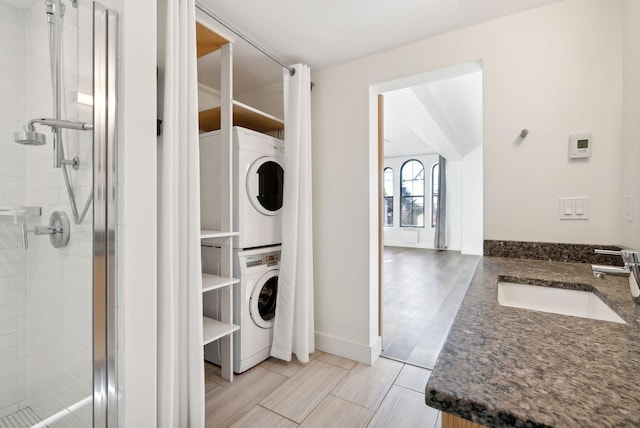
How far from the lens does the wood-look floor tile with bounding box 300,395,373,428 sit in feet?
5.24

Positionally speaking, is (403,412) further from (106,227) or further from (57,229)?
(57,229)

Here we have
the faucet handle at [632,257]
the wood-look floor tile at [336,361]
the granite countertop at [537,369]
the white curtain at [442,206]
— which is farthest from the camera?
the white curtain at [442,206]

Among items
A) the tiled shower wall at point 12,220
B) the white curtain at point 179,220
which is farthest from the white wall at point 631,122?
the tiled shower wall at point 12,220

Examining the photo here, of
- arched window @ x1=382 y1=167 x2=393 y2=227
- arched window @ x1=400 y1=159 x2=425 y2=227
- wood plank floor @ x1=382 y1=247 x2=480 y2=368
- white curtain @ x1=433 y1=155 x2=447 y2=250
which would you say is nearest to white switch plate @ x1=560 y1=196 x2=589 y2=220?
wood plank floor @ x1=382 y1=247 x2=480 y2=368

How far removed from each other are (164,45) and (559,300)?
7.10ft

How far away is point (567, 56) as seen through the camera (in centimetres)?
160

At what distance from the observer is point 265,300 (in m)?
2.38

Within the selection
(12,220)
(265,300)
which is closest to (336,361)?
(265,300)

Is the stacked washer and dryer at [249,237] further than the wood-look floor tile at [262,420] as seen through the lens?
Yes

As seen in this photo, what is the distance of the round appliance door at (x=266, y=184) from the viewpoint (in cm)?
218

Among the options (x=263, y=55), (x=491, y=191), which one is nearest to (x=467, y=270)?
(x=491, y=191)

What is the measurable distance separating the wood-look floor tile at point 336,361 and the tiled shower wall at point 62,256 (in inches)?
59.7

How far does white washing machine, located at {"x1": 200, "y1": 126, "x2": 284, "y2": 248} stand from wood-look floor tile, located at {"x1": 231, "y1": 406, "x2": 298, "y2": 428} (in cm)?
105

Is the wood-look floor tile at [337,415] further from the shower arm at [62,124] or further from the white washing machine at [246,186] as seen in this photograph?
the shower arm at [62,124]
